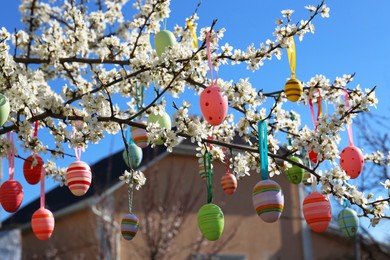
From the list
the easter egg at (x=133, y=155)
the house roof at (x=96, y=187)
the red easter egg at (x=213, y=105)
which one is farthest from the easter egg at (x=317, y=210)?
the house roof at (x=96, y=187)

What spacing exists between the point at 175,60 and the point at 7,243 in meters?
7.30

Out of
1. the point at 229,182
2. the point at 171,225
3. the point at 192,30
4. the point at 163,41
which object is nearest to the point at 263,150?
the point at 229,182

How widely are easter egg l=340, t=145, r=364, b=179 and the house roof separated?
387 inches

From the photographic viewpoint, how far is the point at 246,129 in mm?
5254

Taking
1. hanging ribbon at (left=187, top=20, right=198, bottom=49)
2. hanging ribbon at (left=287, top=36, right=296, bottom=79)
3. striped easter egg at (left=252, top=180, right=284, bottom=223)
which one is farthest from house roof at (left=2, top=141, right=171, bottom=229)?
striped easter egg at (left=252, top=180, right=284, bottom=223)

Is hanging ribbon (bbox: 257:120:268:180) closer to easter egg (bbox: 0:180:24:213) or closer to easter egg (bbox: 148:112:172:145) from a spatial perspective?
easter egg (bbox: 148:112:172:145)

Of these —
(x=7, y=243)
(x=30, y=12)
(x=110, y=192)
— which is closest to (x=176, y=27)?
(x=30, y=12)

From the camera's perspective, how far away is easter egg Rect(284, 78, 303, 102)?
4984 mm

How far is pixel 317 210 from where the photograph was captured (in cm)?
463

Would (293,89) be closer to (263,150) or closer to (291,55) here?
(291,55)

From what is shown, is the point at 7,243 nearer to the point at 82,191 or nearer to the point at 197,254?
the point at 197,254

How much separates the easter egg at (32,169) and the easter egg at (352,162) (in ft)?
8.55

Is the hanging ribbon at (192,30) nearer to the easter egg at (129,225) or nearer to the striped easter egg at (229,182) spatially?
the striped easter egg at (229,182)

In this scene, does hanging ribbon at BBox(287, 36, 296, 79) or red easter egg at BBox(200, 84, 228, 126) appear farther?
hanging ribbon at BBox(287, 36, 296, 79)
